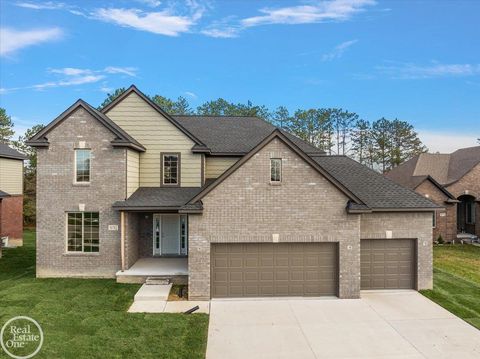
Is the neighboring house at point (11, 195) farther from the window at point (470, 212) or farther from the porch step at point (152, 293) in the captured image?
the window at point (470, 212)

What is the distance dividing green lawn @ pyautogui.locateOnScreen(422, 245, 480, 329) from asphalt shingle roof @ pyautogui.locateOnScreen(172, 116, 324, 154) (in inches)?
309

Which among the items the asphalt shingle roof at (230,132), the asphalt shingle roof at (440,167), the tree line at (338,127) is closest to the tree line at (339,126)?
the tree line at (338,127)

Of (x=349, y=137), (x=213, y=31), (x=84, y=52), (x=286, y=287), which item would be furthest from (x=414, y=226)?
(x=349, y=137)

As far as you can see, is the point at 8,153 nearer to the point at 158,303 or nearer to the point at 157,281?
the point at 157,281

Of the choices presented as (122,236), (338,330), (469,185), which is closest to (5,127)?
(122,236)

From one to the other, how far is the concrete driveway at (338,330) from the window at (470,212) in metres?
19.4

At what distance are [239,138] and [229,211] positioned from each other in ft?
23.5

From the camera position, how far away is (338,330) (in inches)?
354

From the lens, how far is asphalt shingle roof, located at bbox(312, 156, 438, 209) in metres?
12.7

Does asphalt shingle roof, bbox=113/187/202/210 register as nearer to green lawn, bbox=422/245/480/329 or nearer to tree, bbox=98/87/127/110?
green lawn, bbox=422/245/480/329

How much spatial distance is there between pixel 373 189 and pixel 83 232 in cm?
1229

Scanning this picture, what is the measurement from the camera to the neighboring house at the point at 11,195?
21.9 metres

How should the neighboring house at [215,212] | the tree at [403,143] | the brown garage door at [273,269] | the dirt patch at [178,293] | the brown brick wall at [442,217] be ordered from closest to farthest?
the dirt patch at [178,293], the neighboring house at [215,212], the brown garage door at [273,269], the brown brick wall at [442,217], the tree at [403,143]

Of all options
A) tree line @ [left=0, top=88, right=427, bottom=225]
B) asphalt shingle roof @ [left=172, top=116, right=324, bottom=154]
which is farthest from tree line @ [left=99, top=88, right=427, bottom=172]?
asphalt shingle roof @ [left=172, top=116, right=324, bottom=154]
